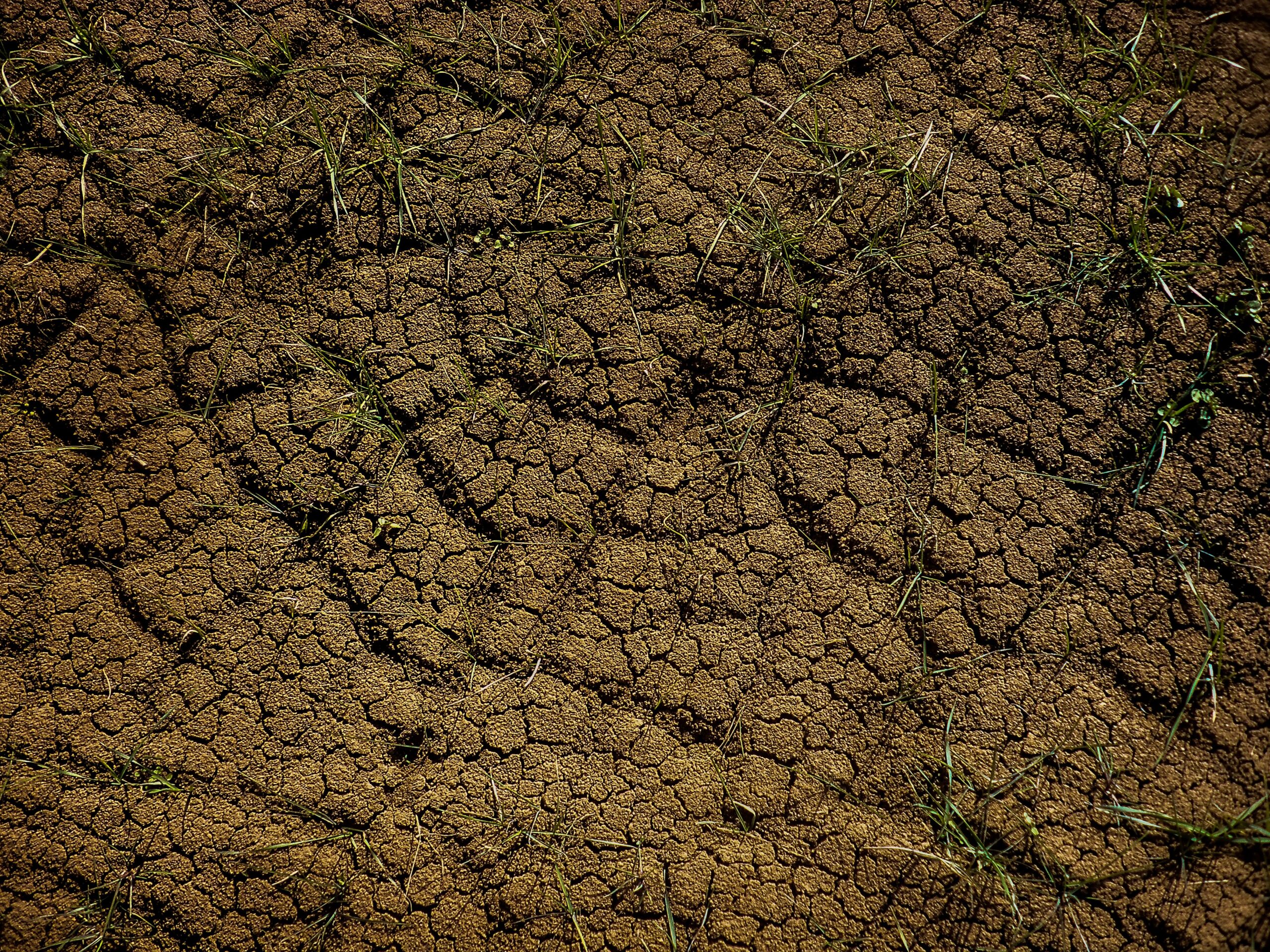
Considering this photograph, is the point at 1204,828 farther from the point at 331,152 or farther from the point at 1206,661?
the point at 331,152

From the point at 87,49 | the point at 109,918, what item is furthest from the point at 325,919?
the point at 87,49

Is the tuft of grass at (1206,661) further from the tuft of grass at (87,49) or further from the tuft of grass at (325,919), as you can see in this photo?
the tuft of grass at (87,49)

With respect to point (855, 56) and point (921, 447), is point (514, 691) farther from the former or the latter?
point (855, 56)

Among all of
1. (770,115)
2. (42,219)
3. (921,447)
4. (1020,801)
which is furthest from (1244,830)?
(42,219)

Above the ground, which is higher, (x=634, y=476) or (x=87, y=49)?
(x=87, y=49)

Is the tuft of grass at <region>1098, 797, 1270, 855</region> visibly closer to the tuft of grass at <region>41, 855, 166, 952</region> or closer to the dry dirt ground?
the dry dirt ground

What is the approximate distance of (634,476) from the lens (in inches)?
84.1

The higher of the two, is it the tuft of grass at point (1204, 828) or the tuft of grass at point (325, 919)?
the tuft of grass at point (1204, 828)

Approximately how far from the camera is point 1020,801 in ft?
6.40

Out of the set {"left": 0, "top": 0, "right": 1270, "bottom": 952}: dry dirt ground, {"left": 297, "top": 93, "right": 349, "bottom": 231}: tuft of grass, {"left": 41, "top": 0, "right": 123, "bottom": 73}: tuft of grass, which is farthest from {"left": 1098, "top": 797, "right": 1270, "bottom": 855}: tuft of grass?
{"left": 41, "top": 0, "right": 123, "bottom": 73}: tuft of grass

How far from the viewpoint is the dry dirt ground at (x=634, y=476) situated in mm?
1951

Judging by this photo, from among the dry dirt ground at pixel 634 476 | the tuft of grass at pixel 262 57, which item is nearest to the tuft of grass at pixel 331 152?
the dry dirt ground at pixel 634 476

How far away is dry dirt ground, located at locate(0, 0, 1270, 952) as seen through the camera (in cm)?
195

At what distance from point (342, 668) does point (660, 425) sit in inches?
41.9
